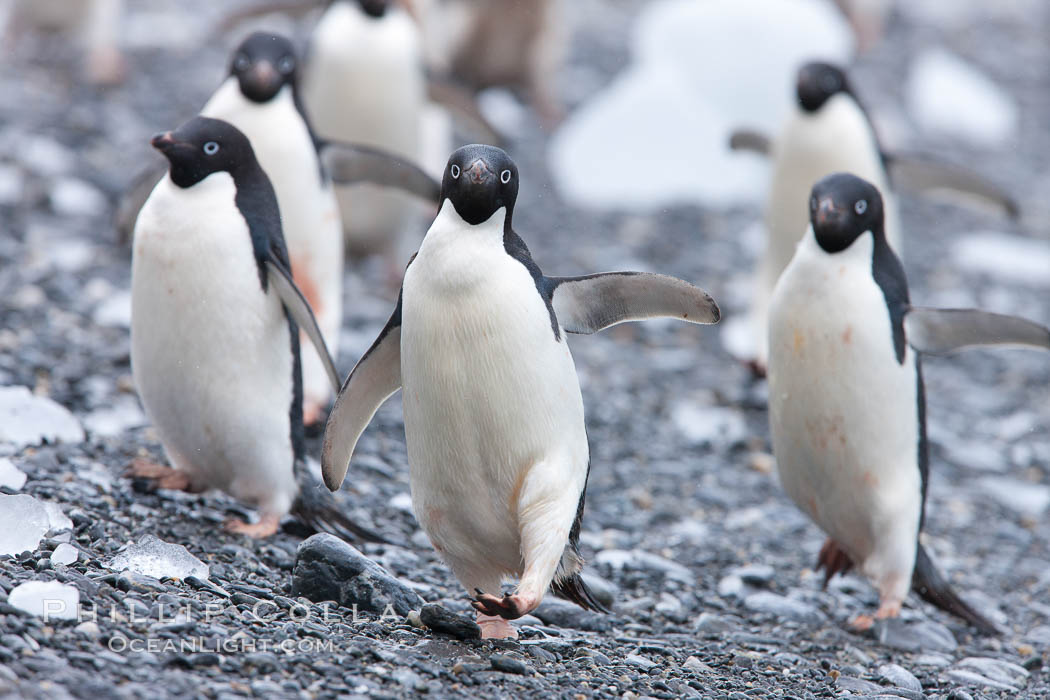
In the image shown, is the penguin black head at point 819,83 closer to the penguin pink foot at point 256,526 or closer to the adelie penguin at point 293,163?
the adelie penguin at point 293,163

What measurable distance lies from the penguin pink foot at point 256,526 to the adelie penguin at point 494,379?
586 mm

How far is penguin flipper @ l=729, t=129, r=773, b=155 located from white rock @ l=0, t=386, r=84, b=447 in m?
3.49

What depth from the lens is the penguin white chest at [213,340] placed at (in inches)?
141

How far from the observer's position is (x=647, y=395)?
19.4 feet

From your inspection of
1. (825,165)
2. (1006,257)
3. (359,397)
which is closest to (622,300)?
(359,397)

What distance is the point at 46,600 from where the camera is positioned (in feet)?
9.00

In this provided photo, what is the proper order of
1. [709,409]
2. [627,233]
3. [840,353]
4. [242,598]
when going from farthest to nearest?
[627,233]
[709,409]
[840,353]
[242,598]

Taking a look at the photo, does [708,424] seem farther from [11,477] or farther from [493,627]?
[11,477]

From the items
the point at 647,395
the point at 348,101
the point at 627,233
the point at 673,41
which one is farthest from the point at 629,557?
the point at 673,41

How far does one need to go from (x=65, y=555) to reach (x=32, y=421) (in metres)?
1.10

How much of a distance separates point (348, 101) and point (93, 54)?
A: 9.12 ft

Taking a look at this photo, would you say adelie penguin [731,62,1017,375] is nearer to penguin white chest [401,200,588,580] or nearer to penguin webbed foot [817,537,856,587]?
penguin webbed foot [817,537,856,587]

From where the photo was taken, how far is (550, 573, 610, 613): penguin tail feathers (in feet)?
10.9

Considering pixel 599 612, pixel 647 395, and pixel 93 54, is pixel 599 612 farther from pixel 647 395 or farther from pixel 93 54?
pixel 93 54
